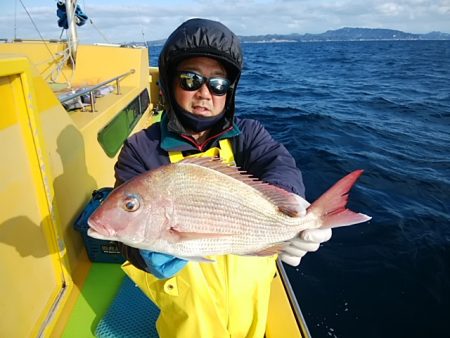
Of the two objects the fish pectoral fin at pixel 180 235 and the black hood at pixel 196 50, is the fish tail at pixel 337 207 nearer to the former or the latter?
the fish pectoral fin at pixel 180 235

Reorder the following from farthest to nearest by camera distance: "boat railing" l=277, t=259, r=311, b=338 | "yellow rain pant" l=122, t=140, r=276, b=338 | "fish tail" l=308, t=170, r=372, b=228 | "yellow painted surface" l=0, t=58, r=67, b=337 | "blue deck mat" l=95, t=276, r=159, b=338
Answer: "blue deck mat" l=95, t=276, r=159, b=338
"boat railing" l=277, t=259, r=311, b=338
"yellow painted surface" l=0, t=58, r=67, b=337
"yellow rain pant" l=122, t=140, r=276, b=338
"fish tail" l=308, t=170, r=372, b=228

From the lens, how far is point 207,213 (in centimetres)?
185

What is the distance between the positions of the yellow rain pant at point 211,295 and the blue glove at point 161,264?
0.35ft

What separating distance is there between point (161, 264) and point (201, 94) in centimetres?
121

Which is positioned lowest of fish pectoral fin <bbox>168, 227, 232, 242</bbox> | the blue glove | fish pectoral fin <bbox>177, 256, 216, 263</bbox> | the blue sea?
the blue sea

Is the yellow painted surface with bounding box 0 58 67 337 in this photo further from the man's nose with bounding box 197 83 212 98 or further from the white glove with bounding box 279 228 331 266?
the white glove with bounding box 279 228 331 266

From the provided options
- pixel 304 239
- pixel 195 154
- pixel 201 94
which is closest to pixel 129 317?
pixel 195 154

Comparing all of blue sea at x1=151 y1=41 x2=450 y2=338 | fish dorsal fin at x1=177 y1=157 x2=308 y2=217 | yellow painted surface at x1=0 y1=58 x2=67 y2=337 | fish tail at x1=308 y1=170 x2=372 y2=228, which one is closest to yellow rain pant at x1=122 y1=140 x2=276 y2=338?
fish dorsal fin at x1=177 y1=157 x2=308 y2=217

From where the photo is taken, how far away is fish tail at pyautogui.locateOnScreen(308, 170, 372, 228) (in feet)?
6.23

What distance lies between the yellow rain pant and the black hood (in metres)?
1.05

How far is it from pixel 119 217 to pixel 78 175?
211 centimetres

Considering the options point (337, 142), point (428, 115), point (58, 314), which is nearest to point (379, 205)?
point (337, 142)

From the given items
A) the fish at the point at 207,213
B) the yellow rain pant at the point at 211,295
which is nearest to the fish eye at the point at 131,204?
the fish at the point at 207,213

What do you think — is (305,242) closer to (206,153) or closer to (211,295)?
(211,295)
